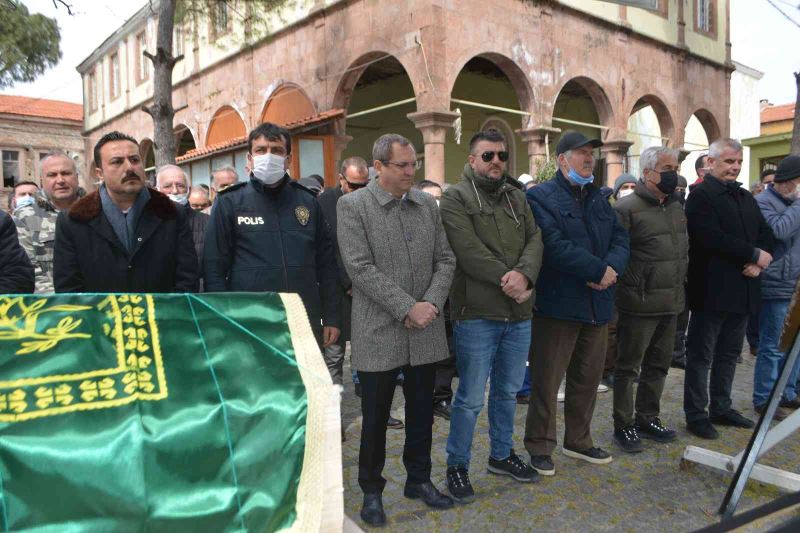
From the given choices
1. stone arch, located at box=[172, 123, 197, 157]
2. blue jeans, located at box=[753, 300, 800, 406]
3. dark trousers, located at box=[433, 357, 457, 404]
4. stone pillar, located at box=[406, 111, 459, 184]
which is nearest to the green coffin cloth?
dark trousers, located at box=[433, 357, 457, 404]

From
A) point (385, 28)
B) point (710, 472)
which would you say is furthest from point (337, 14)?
point (710, 472)

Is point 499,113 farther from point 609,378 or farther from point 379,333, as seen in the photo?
point 379,333

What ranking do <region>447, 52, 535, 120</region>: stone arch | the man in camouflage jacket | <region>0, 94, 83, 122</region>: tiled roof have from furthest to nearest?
<region>0, 94, 83, 122</region>: tiled roof < <region>447, 52, 535, 120</region>: stone arch < the man in camouflage jacket

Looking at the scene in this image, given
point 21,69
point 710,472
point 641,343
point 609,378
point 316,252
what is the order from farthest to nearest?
Result: point 21,69 → point 609,378 → point 641,343 → point 710,472 → point 316,252

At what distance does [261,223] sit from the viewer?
3.39 meters

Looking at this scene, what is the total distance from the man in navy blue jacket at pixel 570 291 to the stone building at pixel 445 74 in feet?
25.4

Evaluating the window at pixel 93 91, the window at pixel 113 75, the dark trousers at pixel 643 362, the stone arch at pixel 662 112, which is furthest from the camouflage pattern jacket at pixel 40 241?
the window at pixel 93 91

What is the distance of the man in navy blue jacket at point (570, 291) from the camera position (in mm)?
3818

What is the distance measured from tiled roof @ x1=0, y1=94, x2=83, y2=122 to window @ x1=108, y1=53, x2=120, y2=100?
1211 cm

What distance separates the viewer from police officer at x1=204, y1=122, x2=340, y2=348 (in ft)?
11.0

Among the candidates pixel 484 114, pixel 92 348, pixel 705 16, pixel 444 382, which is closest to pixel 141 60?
pixel 484 114

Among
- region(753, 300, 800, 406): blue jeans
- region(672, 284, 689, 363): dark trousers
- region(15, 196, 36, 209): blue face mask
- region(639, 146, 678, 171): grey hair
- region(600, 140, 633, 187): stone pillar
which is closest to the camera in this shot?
region(639, 146, 678, 171): grey hair

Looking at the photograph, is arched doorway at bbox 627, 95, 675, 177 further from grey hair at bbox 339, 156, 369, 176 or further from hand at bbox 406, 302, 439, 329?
hand at bbox 406, 302, 439, 329

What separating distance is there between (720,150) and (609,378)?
2472 mm
